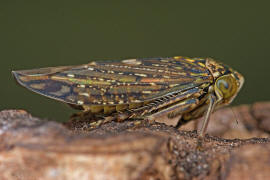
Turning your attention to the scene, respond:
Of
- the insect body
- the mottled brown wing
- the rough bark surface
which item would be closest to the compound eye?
the insect body

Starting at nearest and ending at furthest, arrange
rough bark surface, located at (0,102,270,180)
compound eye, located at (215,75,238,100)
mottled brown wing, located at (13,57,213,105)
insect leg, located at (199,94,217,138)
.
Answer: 1. rough bark surface, located at (0,102,270,180)
2. insect leg, located at (199,94,217,138)
3. mottled brown wing, located at (13,57,213,105)
4. compound eye, located at (215,75,238,100)

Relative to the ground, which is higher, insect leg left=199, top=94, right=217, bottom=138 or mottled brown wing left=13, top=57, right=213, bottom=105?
mottled brown wing left=13, top=57, right=213, bottom=105

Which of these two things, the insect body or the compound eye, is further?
the compound eye

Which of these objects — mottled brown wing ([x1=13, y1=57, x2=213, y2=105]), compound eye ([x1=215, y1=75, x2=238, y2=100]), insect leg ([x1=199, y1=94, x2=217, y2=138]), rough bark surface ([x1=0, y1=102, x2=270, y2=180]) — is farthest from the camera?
compound eye ([x1=215, y1=75, x2=238, y2=100])

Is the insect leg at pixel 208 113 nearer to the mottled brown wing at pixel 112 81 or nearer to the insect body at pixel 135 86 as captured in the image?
the insect body at pixel 135 86

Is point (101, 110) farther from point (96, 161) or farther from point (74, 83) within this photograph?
point (96, 161)

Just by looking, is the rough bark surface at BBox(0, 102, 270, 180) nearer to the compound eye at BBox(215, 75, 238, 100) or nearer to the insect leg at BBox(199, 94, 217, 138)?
the insect leg at BBox(199, 94, 217, 138)

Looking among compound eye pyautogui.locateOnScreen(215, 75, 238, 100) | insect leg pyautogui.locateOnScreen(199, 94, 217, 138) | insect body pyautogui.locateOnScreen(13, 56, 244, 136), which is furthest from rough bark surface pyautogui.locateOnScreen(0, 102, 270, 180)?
compound eye pyautogui.locateOnScreen(215, 75, 238, 100)

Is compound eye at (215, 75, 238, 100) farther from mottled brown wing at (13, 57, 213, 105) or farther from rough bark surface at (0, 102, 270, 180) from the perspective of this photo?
rough bark surface at (0, 102, 270, 180)

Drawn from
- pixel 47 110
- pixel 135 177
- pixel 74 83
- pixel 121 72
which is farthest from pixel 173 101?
pixel 47 110

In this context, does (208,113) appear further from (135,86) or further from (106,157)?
(106,157)
